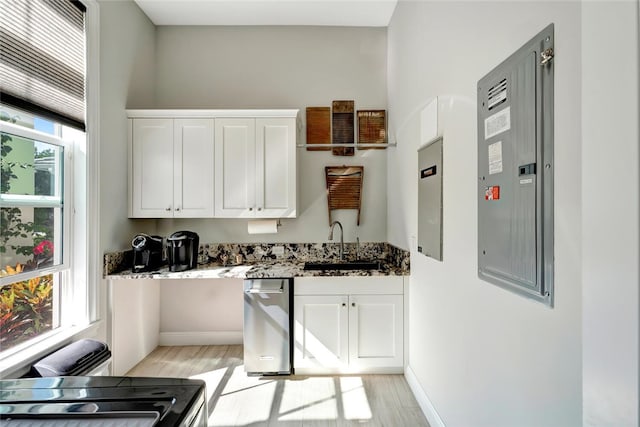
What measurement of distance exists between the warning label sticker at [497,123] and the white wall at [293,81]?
2.13m

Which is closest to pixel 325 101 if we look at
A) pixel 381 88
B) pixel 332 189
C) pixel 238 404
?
pixel 381 88

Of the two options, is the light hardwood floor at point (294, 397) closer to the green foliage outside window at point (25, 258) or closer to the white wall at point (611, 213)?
the green foliage outside window at point (25, 258)

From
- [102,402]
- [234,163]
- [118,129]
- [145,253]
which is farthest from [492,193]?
[118,129]

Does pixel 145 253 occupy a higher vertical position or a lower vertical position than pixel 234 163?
lower

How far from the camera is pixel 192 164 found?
3.13 metres

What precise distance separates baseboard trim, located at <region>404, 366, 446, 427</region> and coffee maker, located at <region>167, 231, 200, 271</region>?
1976 millimetres

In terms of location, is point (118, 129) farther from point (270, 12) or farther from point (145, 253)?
point (270, 12)

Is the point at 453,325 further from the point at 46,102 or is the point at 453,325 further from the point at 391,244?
the point at 46,102

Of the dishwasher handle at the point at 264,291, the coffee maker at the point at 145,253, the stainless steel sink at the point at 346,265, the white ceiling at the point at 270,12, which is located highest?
the white ceiling at the point at 270,12

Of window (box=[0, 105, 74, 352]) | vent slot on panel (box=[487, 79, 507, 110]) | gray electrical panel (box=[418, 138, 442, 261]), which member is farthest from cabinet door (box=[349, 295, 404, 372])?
window (box=[0, 105, 74, 352])

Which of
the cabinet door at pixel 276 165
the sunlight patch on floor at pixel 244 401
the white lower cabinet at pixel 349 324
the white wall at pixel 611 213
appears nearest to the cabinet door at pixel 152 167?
the cabinet door at pixel 276 165

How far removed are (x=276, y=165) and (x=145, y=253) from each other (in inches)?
51.4

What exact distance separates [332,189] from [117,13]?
232 centimetres

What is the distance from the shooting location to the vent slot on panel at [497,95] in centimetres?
133
